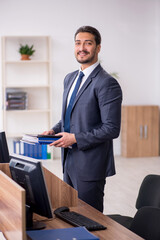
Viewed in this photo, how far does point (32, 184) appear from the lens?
73.7 inches

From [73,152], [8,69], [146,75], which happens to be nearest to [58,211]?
[73,152]

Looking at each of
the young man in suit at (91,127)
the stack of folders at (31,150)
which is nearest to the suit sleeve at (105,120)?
the young man in suit at (91,127)

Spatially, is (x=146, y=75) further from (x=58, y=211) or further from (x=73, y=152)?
(x=58, y=211)

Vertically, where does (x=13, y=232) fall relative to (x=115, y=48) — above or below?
below

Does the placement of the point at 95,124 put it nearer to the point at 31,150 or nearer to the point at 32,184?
the point at 32,184

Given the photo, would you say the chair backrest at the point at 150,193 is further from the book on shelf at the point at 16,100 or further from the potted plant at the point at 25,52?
the potted plant at the point at 25,52

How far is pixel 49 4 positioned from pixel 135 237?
630cm

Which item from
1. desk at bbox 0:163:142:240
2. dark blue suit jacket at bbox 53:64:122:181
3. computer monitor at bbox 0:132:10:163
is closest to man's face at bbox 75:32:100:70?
dark blue suit jacket at bbox 53:64:122:181

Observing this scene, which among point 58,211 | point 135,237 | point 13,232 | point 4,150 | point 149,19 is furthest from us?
point 149,19

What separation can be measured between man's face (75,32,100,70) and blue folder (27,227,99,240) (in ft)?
4.33

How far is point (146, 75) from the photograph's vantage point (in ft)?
27.0

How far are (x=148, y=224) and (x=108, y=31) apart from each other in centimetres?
615

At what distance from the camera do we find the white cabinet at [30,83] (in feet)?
24.7

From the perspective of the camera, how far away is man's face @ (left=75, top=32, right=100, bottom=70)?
288 cm
